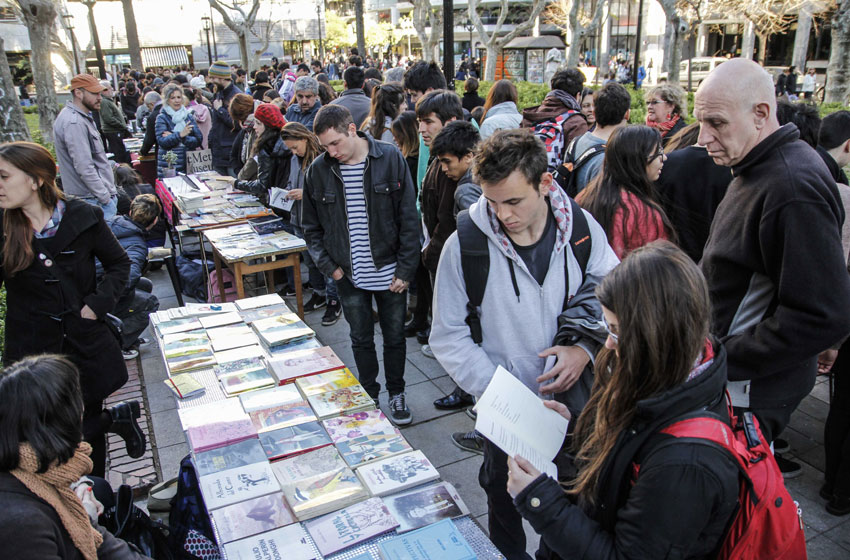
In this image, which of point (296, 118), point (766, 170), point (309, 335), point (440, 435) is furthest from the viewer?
point (296, 118)

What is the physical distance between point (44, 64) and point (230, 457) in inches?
586

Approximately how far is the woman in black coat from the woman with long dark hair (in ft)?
8.50

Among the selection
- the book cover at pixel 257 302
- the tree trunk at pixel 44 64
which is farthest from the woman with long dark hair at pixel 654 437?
the tree trunk at pixel 44 64

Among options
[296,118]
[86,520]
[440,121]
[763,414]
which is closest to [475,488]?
[763,414]

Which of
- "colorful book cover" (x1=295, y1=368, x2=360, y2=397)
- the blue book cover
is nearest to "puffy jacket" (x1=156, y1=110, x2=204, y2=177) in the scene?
"colorful book cover" (x1=295, y1=368, x2=360, y2=397)

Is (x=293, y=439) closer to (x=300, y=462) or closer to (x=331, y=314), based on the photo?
(x=300, y=462)

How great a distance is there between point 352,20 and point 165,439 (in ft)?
203

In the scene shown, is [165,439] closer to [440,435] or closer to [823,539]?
[440,435]

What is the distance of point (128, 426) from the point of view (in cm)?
337

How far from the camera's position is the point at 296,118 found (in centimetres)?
721

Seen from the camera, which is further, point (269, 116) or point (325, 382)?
point (269, 116)

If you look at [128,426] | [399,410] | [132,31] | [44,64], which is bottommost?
[399,410]

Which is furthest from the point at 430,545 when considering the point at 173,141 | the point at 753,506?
the point at 173,141

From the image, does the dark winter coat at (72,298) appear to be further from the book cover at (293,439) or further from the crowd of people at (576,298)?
the book cover at (293,439)
